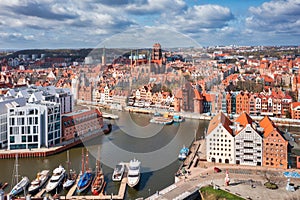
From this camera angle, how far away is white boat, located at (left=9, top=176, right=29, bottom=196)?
470 centimetres

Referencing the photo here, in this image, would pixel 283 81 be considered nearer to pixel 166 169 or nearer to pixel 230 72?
pixel 230 72

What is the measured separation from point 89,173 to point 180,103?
6230 mm

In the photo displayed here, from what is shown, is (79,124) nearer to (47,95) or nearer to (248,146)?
(47,95)

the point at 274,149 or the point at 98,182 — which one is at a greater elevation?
the point at 274,149

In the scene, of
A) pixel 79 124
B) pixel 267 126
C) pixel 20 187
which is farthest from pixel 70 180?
pixel 267 126

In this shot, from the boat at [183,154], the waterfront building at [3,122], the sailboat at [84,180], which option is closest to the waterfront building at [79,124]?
the waterfront building at [3,122]

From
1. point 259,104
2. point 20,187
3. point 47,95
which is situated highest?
point 47,95

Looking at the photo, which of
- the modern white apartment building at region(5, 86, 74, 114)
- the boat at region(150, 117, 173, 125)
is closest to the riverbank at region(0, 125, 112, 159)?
the modern white apartment building at region(5, 86, 74, 114)

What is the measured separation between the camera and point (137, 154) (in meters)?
6.48

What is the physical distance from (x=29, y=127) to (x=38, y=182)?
211 centimetres

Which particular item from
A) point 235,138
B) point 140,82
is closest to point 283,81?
point 140,82

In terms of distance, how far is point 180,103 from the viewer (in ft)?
36.3

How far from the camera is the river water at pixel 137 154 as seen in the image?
517 centimetres

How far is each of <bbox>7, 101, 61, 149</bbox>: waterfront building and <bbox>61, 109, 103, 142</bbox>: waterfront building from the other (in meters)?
0.51
